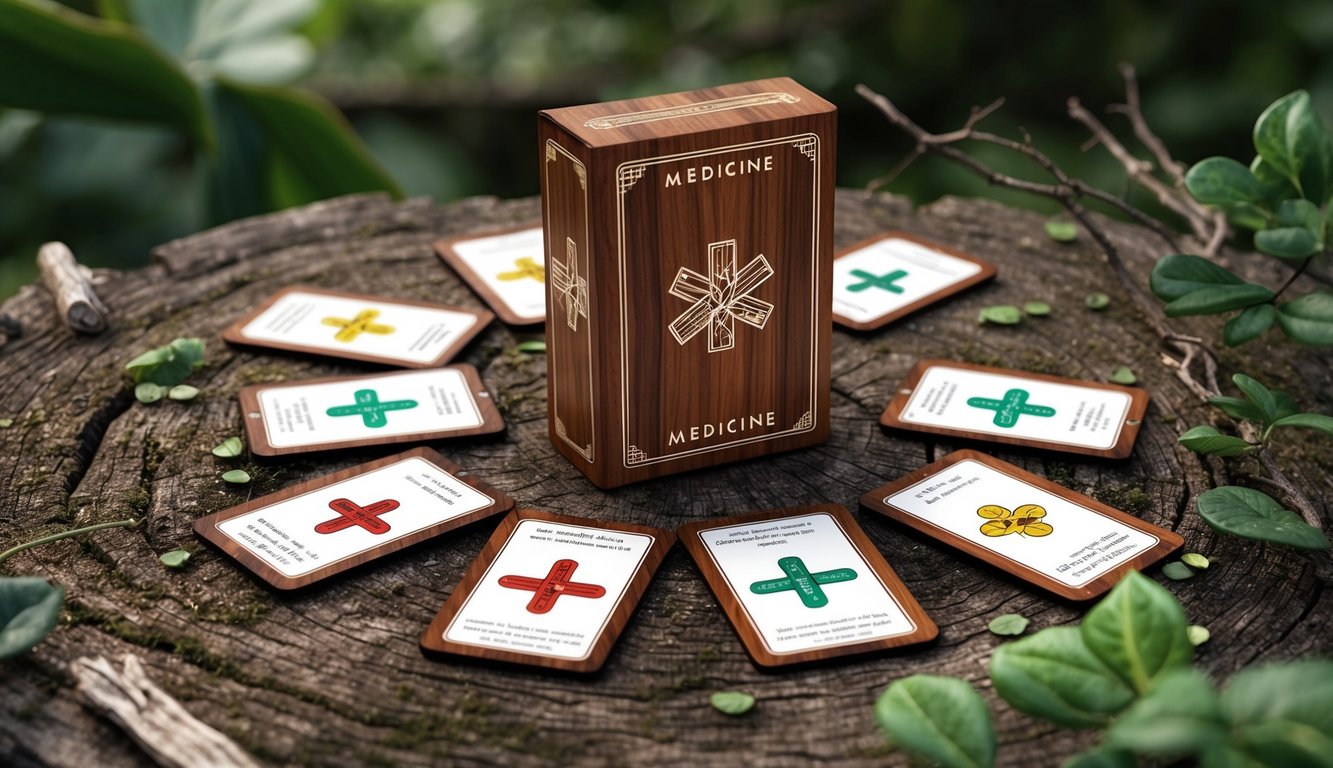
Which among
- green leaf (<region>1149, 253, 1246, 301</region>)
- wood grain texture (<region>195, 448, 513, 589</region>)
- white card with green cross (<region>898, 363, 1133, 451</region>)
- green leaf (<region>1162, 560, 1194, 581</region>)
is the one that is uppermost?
green leaf (<region>1149, 253, 1246, 301</region>)

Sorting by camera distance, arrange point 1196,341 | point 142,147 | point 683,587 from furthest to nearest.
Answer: point 142,147
point 1196,341
point 683,587

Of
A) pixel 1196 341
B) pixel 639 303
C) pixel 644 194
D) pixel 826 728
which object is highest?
pixel 644 194

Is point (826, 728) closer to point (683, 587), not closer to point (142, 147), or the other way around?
point (683, 587)

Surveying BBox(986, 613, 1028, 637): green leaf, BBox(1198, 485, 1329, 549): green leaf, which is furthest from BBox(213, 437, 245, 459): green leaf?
BBox(1198, 485, 1329, 549): green leaf

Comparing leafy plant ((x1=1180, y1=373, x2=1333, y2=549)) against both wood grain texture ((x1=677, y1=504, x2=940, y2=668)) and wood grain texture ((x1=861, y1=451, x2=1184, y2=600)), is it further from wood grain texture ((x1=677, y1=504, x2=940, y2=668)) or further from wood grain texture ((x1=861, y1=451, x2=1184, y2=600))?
wood grain texture ((x1=677, y1=504, x2=940, y2=668))

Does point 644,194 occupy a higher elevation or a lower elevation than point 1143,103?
higher

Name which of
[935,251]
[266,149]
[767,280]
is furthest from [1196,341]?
[266,149]
